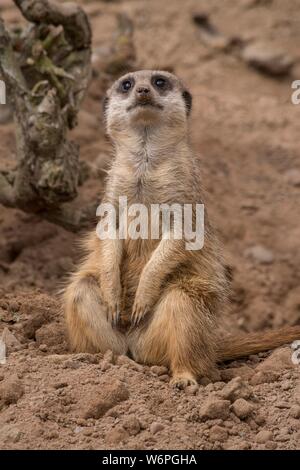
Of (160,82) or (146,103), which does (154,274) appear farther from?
(160,82)

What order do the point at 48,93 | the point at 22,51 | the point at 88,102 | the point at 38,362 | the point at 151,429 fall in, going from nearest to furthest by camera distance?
1. the point at 151,429
2. the point at 38,362
3. the point at 48,93
4. the point at 22,51
5. the point at 88,102

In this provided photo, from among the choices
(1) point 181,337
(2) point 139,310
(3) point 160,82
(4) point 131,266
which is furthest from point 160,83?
(1) point 181,337

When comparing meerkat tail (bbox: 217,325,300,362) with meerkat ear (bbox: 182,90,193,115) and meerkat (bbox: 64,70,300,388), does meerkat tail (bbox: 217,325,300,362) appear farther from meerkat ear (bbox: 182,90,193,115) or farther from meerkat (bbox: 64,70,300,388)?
meerkat ear (bbox: 182,90,193,115)

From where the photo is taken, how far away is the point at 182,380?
135 inches

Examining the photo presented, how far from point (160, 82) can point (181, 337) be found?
131 centimetres

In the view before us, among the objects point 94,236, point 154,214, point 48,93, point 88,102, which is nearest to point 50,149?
point 48,93

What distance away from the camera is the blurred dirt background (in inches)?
118

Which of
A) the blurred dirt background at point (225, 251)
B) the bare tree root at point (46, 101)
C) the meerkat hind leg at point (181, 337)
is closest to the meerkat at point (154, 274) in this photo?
the meerkat hind leg at point (181, 337)

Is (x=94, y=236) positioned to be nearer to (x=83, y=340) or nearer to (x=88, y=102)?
(x=83, y=340)

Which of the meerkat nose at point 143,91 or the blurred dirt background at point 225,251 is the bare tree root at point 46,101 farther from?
the meerkat nose at point 143,91

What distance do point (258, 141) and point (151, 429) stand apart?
13.2 feet

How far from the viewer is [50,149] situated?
4555mm

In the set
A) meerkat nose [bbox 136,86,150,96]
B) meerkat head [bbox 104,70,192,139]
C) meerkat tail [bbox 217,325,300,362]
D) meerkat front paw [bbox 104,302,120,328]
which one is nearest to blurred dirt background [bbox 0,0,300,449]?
meerkat tail [bbox 217,325,300,362]
